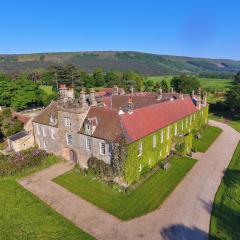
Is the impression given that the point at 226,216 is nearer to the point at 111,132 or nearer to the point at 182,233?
the point at 182,233

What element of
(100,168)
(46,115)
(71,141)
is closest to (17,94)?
(46,115)

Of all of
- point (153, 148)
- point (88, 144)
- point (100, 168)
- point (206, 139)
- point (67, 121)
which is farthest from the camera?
point (206, 139)

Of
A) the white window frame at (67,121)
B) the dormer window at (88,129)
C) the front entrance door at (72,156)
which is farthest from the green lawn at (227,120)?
the white window frame at (67,121)

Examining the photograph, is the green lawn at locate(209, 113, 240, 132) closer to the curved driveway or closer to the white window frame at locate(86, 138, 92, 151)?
the curved driveway

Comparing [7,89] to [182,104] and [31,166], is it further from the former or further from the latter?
[182,104]

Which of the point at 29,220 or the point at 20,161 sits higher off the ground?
the point at 20,161

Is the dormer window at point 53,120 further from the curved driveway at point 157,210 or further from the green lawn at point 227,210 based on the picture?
the green lawn at point 227,210
